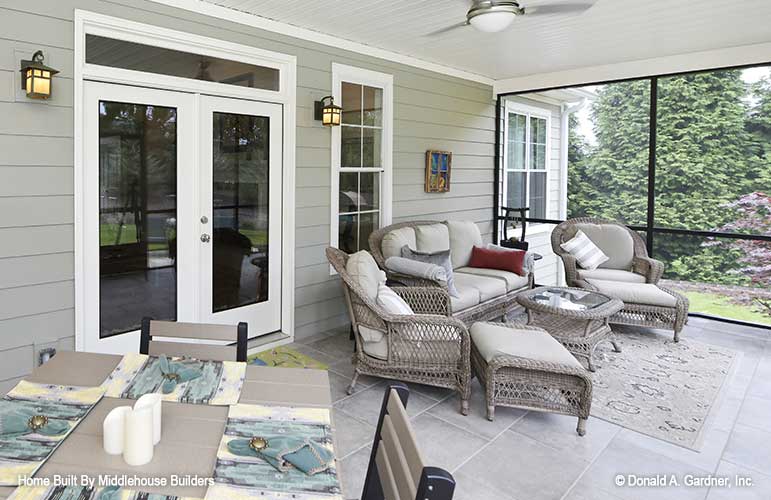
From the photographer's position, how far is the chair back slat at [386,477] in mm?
1182

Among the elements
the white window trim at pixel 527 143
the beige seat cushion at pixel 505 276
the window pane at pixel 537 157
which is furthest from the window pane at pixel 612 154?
the beige seat cushion at pixel 505 276

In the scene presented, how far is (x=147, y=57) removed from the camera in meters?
3.63

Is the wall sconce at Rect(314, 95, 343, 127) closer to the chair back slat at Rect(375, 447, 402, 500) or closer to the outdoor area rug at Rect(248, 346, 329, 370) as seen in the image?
the outdoor area rug at Rect(248, 346, 329, 370)

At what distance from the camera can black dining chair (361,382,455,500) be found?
0.95 m

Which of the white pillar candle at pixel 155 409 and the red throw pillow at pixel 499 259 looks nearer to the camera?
the white pillar candle at pixel 155 409

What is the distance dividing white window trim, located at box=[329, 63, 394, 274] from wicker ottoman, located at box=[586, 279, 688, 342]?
7.91 ft

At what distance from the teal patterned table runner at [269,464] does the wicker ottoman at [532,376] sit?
1.88 meters

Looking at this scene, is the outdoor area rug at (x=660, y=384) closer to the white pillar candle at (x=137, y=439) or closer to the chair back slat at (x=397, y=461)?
the chair back slat at (x=397, y=461)

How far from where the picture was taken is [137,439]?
1230mm

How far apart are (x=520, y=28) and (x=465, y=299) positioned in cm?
248

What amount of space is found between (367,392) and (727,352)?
11.1ft

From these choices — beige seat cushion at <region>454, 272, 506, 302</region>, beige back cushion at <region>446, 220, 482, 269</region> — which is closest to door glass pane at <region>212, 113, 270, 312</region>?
beige seat cushion at <region>454, 272, 506, 302</region>

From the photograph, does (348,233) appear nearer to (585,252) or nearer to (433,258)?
(433,258)

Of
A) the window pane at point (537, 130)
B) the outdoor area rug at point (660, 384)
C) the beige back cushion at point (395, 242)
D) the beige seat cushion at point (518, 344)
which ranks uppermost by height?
the window pane at point (537, 130)
